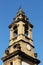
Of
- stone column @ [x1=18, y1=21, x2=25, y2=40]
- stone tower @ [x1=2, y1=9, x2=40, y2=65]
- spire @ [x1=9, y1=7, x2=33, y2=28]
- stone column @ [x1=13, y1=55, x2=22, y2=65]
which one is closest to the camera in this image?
stone column @ [x1=13, y1=55, x2=22, y2=65]

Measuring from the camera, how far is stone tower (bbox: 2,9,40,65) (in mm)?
60844

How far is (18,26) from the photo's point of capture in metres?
65.4

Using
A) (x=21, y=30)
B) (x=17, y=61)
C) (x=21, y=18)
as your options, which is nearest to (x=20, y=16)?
(x=21, y=18)

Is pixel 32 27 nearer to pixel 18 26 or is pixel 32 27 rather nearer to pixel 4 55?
pixel 18 26

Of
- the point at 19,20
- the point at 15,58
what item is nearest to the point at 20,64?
the point at 15,58

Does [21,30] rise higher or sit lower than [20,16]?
lower

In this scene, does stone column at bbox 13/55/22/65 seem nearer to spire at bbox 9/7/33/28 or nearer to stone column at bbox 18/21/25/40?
stone column at bbox 18/21/25/40

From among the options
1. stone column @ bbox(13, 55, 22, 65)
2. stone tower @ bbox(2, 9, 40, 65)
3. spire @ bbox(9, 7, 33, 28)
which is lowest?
stone column @ bbox(13, 55, 22, 65)

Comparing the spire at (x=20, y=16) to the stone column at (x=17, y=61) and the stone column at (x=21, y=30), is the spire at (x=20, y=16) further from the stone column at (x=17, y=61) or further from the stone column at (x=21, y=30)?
the stone column at (x=17, y=61)

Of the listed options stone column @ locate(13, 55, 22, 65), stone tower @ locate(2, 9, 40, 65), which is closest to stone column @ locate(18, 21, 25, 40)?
stone tower @ locate(2, 9, 40, 65)

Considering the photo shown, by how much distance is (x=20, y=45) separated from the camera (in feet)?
204

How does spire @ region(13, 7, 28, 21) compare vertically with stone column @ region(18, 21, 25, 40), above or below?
above

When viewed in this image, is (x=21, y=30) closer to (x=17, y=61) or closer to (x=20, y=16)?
(x=20, y=16)

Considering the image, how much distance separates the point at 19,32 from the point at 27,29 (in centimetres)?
278
